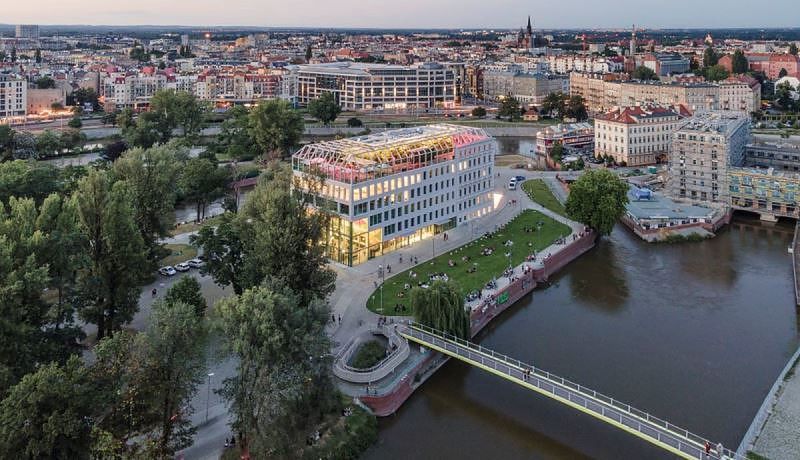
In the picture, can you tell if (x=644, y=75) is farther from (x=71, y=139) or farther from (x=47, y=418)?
(x=47, y=418)

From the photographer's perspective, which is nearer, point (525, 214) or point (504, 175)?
point (525, 214)

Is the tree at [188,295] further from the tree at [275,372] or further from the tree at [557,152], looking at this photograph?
the tree at [557,152]

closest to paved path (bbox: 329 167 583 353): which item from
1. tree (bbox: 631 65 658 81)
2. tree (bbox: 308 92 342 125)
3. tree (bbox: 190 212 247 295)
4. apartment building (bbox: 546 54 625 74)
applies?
→ tree (bbox: 190 212 247 295)

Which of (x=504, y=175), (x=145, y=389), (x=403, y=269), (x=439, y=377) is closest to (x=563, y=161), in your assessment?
(x=504, y=175)

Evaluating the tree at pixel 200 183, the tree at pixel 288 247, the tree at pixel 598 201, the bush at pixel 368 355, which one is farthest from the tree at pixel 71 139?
the bush at pixel 368 355

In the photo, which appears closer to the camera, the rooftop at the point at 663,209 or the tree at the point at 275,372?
the tree at the point at 275,372

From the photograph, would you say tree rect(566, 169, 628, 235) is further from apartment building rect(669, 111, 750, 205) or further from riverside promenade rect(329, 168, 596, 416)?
apartment building rect(669, 111, 750, 205)

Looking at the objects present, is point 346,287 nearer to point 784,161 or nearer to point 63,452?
point 63,452
